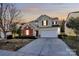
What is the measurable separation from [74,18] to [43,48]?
424 mm

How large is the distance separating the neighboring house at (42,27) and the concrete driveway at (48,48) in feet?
0.20

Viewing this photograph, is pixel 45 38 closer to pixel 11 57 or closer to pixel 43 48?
pixel 43 48

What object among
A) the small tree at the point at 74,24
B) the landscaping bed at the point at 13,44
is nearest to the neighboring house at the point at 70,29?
the small tree at the point at 74,24

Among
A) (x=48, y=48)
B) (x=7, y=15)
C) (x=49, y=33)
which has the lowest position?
(x=48, y=48)

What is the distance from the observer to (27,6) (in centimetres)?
325

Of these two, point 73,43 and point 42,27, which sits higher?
point 42,27

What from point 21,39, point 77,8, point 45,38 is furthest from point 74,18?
point 21,39

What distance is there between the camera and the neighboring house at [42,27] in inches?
127

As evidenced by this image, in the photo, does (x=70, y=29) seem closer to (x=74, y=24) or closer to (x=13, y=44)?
(x=74, y=24)

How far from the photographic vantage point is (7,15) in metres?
3.27

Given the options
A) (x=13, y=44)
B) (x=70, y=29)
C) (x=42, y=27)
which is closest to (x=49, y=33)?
(x=42, y=27)

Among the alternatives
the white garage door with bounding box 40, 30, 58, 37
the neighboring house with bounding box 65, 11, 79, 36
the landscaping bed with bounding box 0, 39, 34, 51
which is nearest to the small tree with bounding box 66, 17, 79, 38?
the neighboring house with bounding box 65, 11, 79, 36

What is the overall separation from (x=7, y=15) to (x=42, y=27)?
37cm

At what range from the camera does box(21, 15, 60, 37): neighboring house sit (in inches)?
127
